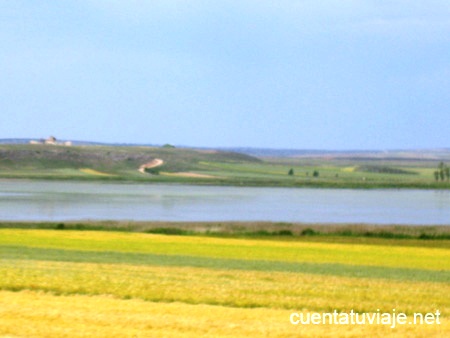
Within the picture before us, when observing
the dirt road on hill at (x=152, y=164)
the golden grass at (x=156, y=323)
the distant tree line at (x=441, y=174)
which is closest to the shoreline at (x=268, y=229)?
the golden grass at (x=156, y=323)

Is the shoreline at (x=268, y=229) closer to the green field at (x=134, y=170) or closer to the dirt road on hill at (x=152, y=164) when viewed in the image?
the green field at (x=134, y=170)

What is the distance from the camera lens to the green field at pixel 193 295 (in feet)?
30.6

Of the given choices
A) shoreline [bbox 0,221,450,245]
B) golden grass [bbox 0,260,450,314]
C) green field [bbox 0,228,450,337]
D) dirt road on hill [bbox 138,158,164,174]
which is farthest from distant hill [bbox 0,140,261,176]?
golden grass [bbox 0,260,450,314]

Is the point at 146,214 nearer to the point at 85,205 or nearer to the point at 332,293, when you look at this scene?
the point at 85,205

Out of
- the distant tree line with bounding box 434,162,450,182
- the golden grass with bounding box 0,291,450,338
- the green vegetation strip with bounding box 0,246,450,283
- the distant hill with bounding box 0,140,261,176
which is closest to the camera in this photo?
the golden grass with bounding box 0,291,450,338

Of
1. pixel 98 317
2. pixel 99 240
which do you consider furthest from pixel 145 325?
pixel 99 240

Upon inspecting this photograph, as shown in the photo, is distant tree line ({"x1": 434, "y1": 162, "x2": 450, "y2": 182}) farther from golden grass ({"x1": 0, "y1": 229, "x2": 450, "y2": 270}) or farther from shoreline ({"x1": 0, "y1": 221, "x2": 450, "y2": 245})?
golden grass ({"x1": 0, "y1": 229, "x2": 450, "y2": 270})

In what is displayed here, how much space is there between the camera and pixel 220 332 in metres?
9.14

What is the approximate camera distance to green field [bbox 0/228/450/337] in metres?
9.32

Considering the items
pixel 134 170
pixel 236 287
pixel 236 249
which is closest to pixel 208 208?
pixel 236 249

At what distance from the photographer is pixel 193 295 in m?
11.4

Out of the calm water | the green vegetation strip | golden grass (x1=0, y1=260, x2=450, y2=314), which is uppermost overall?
golden grass (x1=0, y1=260, x2=450, y2=314)

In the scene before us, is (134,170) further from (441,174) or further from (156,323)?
(156,323)

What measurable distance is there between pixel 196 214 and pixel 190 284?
2831 cm
